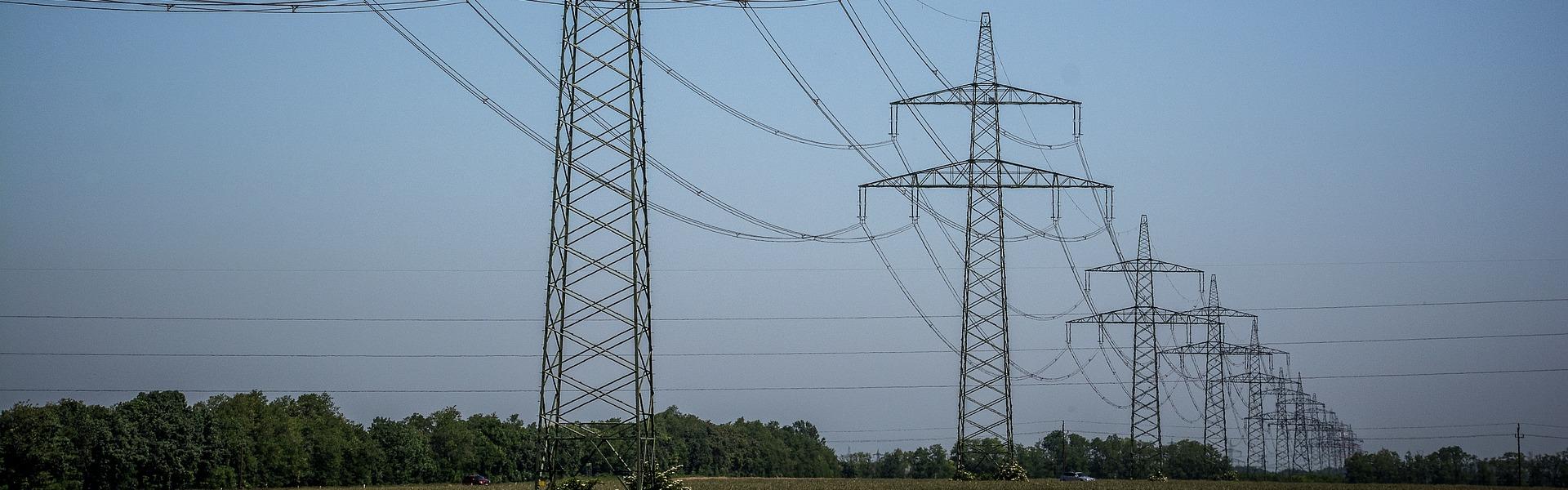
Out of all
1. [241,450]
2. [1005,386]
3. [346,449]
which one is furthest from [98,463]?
[1005,386]

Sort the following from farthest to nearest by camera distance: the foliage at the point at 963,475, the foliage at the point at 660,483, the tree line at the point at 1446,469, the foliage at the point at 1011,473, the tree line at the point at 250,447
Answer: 1. the tree line at the point at 1446,469
2. the tree line at the point at 250,447
3. the foliage at the point at 963,475
4. the foliage at the point at 1011,473
5. the foliage at the point at 660,483

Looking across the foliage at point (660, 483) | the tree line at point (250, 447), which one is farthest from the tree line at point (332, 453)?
the foliage at point (660, 483)

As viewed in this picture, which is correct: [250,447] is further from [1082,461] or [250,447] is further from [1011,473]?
[1082,461]

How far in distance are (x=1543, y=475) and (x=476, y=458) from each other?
294ft

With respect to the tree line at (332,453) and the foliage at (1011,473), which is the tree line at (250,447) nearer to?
the tree line at (332,453)

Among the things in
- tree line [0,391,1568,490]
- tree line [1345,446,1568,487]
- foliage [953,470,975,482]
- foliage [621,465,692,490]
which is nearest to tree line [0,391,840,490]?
tree line [0,391,1568,490]

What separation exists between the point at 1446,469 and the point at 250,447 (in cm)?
9987

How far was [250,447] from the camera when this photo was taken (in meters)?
90.4

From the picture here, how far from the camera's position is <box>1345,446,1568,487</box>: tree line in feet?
328

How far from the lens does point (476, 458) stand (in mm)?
116438

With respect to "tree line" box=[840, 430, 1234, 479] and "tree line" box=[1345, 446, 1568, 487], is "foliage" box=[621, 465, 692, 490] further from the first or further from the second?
"tree line" box=[1345, 446, 1568, 487]

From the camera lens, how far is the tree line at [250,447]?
74000 mm

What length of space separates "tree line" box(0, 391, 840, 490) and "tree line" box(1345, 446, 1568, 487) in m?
59.5

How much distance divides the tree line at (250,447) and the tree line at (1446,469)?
59.5m
